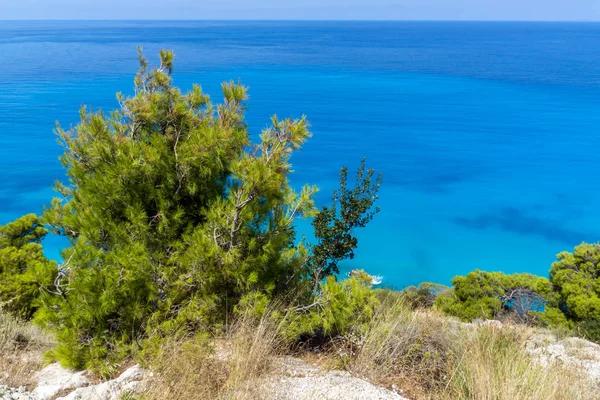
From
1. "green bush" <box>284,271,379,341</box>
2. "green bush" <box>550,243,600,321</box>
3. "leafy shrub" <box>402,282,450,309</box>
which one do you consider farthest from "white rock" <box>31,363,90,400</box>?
"green bush" <box>550,243,600,321</box>

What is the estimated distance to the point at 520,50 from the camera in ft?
281

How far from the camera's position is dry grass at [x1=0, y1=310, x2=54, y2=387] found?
4.04 metres

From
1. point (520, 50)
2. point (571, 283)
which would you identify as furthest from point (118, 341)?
point (520, 50)

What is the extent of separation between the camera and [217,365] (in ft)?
12.1

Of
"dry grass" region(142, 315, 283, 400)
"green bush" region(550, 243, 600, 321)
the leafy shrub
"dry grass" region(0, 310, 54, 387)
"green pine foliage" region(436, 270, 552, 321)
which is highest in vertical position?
"dry grass" region(142, 315, 283, 400)

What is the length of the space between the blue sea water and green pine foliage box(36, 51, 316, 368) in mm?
760

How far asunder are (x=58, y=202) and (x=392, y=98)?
137 feet

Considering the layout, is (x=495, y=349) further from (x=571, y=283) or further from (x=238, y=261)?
(x=571, y=283)

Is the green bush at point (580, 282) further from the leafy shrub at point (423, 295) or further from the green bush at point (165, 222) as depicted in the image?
the green bush at point (165, 222)

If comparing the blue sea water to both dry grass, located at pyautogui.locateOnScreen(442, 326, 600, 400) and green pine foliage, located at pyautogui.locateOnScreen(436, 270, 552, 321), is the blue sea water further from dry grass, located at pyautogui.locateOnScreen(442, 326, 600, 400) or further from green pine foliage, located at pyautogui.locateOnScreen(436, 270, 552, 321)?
green pine foliage, located at pyautogui.locateOnScreen(436, 270, 552, 321)

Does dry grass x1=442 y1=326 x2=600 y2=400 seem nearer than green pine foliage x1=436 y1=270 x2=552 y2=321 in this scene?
Yes

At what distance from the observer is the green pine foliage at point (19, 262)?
705 cm

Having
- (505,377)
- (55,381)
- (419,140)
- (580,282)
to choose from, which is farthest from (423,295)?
(419,140)

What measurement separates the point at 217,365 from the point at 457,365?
209 cm
